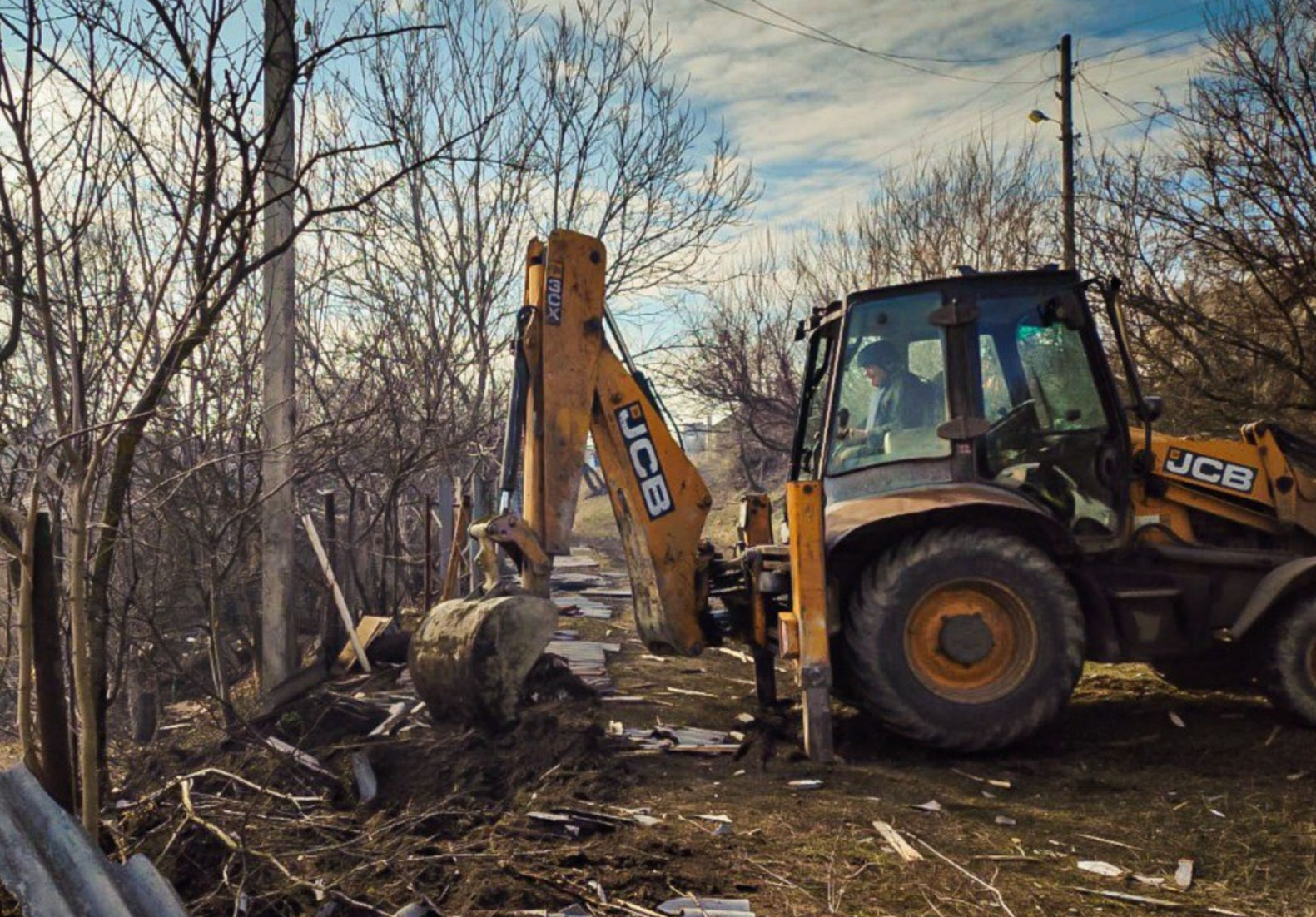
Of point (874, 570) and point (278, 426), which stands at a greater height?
point (278, 426)

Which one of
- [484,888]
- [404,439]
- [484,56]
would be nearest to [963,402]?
[484,888]

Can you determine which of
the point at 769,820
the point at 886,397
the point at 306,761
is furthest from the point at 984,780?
the point at 306,761

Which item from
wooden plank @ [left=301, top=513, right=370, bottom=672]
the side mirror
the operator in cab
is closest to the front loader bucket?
the operator in cab

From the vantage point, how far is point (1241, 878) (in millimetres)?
3756

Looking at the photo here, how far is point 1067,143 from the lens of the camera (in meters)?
16.9

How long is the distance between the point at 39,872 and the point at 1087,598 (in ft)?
16.1

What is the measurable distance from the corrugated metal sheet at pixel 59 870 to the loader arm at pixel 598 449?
3.44 m

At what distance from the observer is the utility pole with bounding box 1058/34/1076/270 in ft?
46.2

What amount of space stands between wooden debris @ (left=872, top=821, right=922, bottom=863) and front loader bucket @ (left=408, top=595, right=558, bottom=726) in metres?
2.12

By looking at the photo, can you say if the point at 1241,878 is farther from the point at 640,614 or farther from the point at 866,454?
the point at 640,614

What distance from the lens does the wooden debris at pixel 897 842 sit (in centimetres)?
394

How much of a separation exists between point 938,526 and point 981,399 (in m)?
0.77

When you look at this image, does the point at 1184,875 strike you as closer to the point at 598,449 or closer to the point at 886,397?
the point at 886,397

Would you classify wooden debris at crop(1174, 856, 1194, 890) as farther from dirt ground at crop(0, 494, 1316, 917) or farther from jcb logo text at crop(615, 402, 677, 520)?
jcb logo text at crop(615, 402, 677, 520)
